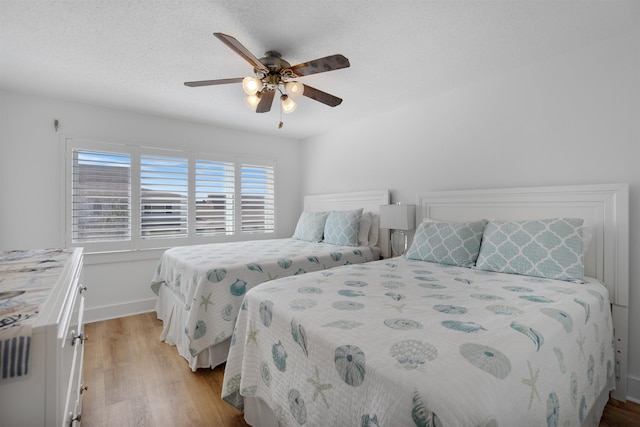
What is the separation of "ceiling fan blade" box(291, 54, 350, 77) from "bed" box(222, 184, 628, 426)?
51.8 inches

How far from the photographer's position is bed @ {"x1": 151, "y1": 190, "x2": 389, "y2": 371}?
83.2 inches

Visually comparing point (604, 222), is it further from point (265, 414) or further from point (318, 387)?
point (265, 414)

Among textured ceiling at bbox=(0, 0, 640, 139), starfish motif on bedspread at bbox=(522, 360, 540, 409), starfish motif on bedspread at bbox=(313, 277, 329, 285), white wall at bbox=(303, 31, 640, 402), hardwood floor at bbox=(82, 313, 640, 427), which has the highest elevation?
textured ceiling at bbox=(0, 0, 640, 139)

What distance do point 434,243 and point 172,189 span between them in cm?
311

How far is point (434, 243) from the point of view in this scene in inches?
92.8

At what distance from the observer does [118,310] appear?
3258mm

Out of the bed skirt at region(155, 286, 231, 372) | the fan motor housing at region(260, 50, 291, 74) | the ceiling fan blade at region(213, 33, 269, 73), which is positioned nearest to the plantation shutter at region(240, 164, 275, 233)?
the bed skirt at region(155, 286, 231, 372)

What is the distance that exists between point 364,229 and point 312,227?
68 centimetres

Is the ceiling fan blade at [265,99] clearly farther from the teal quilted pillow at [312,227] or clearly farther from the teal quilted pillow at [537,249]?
the teal quilted pillow at [537,249]

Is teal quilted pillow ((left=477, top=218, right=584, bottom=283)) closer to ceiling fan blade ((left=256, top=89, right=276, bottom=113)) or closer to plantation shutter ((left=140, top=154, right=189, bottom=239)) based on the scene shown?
ceiling fan blade ((left=256, top=89, right=276, bottom=113))

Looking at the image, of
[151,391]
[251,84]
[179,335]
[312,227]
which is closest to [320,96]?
[251,84]

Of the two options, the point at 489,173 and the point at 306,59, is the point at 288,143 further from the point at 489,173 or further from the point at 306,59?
the point at 489,173

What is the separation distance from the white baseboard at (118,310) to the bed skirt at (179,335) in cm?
46

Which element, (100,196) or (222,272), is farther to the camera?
(100,196)
